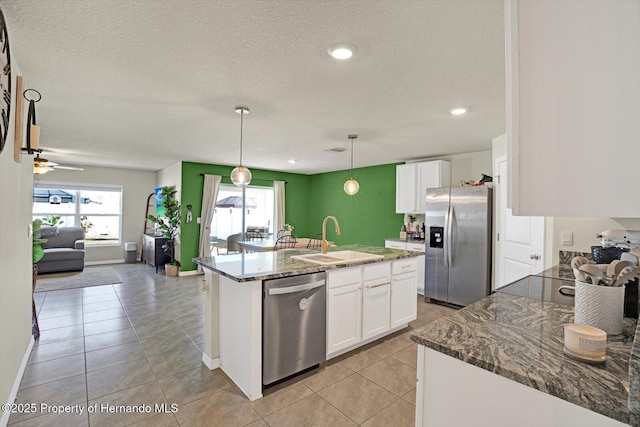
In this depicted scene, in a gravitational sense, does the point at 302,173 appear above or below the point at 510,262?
above

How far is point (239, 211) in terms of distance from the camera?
7.32m

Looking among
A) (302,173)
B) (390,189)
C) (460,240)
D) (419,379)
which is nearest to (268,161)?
(302,173)

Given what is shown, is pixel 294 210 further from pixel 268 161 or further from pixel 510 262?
pixel 510 262

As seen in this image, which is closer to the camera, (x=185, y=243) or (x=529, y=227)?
(x=529, y=227)

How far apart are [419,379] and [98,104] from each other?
3.55m

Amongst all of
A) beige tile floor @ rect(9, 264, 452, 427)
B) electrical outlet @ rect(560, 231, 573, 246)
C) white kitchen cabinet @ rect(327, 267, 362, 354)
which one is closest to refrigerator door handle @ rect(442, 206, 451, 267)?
beige tile floor @ rect(9, 264, 452, 427)

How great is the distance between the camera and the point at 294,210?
8188mm

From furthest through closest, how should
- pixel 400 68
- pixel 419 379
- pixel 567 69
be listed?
pixel 400 68 → pixel 419 379 → pixel 567 69

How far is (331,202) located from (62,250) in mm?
5979

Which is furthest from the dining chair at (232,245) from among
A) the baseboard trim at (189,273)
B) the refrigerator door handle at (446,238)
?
the refrigerator door handle at (446,238)

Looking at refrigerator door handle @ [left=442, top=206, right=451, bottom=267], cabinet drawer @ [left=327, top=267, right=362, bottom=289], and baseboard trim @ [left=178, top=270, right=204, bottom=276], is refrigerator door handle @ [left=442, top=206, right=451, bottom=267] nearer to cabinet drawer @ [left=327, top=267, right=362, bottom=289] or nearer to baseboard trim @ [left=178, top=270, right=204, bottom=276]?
cabinet drawer @ [left=327, top=267, right=362, bottom=289]

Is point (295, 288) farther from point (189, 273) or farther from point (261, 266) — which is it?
point (189, 273)

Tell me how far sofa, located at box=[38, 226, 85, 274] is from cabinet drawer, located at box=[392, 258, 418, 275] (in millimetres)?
6841

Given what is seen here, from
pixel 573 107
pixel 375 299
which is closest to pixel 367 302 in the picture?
pixel 375 299
